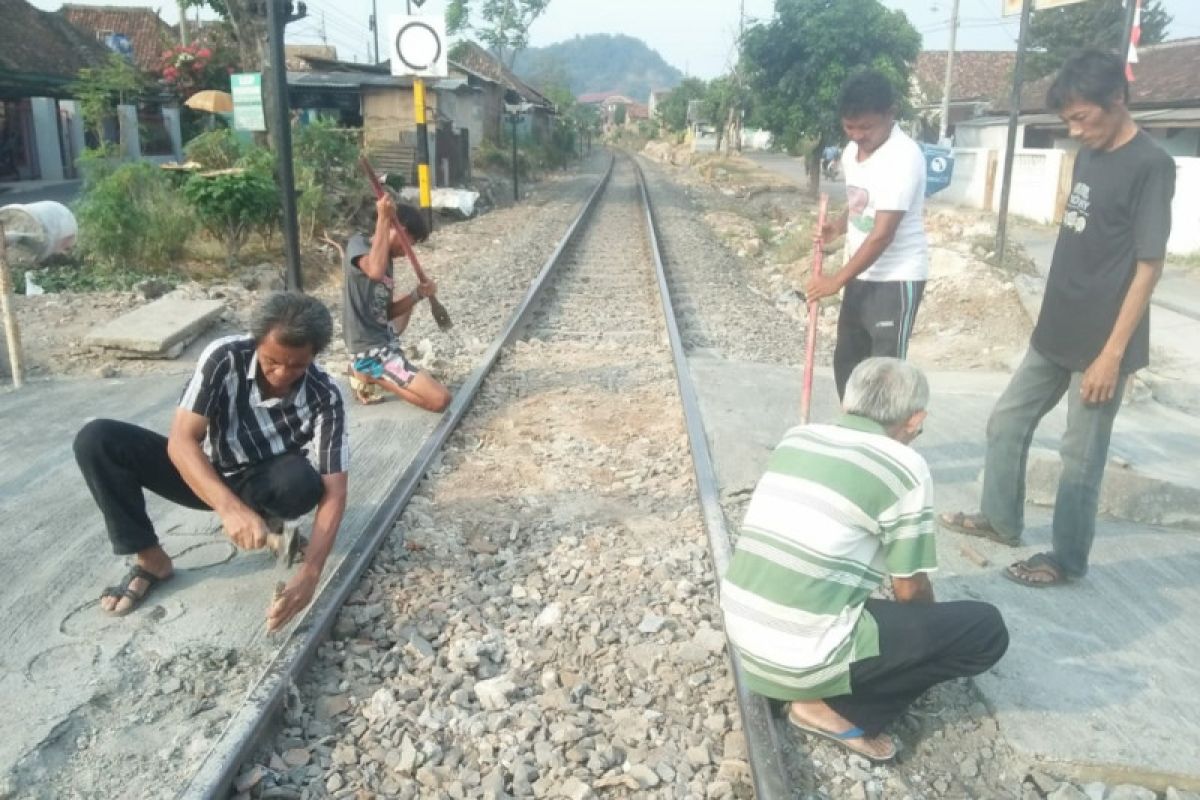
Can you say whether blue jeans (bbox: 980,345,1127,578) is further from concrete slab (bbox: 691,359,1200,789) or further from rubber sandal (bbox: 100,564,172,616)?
rubber sandal (bbox: 100,564,172,616)

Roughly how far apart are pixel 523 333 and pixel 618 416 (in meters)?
2.48

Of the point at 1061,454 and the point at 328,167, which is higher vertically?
the point at 328,167

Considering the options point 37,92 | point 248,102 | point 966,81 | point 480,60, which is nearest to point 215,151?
point 248,102

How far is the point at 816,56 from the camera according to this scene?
73.9 feet

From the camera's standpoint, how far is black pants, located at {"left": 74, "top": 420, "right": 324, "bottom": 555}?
3.35m

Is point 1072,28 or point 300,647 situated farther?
point 1072,28

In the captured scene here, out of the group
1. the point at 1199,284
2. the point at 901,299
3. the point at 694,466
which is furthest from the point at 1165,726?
the point at 1199,284

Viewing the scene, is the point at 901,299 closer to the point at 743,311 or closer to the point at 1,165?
the point at 743,311

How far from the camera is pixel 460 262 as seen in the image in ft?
41.2

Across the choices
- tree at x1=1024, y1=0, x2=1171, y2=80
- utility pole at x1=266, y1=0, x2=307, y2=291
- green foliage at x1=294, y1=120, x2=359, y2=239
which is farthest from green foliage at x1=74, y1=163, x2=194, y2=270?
tree at x1=1024, y1=0, x2=1171, y2=80

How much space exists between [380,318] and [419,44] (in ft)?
19.2

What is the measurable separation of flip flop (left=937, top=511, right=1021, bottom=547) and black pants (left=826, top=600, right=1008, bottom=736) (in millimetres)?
1337

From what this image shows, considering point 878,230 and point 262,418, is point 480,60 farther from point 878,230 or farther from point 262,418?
point 262,418

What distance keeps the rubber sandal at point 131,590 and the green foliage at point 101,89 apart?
2141 cm
